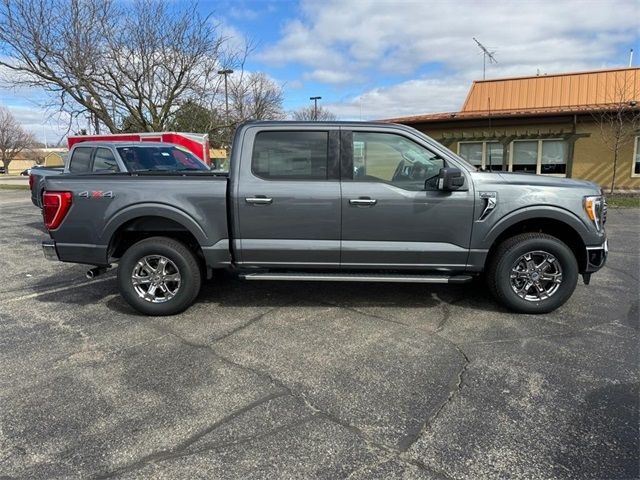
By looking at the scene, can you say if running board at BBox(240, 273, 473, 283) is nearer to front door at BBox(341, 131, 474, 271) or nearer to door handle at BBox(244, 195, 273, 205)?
front door at BBox(341, 131, 474, 271)

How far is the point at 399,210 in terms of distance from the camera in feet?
14.8

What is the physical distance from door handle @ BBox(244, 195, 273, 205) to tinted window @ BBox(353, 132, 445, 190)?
0.88 metres

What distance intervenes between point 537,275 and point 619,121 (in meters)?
14.2

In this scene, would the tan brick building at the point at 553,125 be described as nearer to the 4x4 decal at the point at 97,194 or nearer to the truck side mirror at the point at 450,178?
the truck side mirror at the point at 450,178

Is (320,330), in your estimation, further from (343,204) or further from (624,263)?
(624,263)

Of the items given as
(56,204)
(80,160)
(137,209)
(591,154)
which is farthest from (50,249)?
(591,154)

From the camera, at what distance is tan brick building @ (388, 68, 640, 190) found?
54.4 ft

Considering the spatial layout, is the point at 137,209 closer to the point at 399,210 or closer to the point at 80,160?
the point at 399,210

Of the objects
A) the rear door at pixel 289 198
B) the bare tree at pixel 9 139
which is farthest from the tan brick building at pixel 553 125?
the bare tree at pixel 9 139

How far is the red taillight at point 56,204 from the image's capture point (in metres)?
4.64

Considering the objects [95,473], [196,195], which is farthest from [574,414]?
[196,195]

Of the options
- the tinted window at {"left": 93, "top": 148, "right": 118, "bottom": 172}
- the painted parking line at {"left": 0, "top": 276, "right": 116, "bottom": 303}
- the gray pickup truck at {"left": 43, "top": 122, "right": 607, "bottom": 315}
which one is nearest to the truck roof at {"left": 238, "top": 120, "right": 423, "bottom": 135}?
the gray pickup truck at {"left": 43, "top": 122, "right": 607, "bottom": 315}

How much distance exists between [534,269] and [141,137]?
12.4 meters

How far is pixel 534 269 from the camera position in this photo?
4676mm
